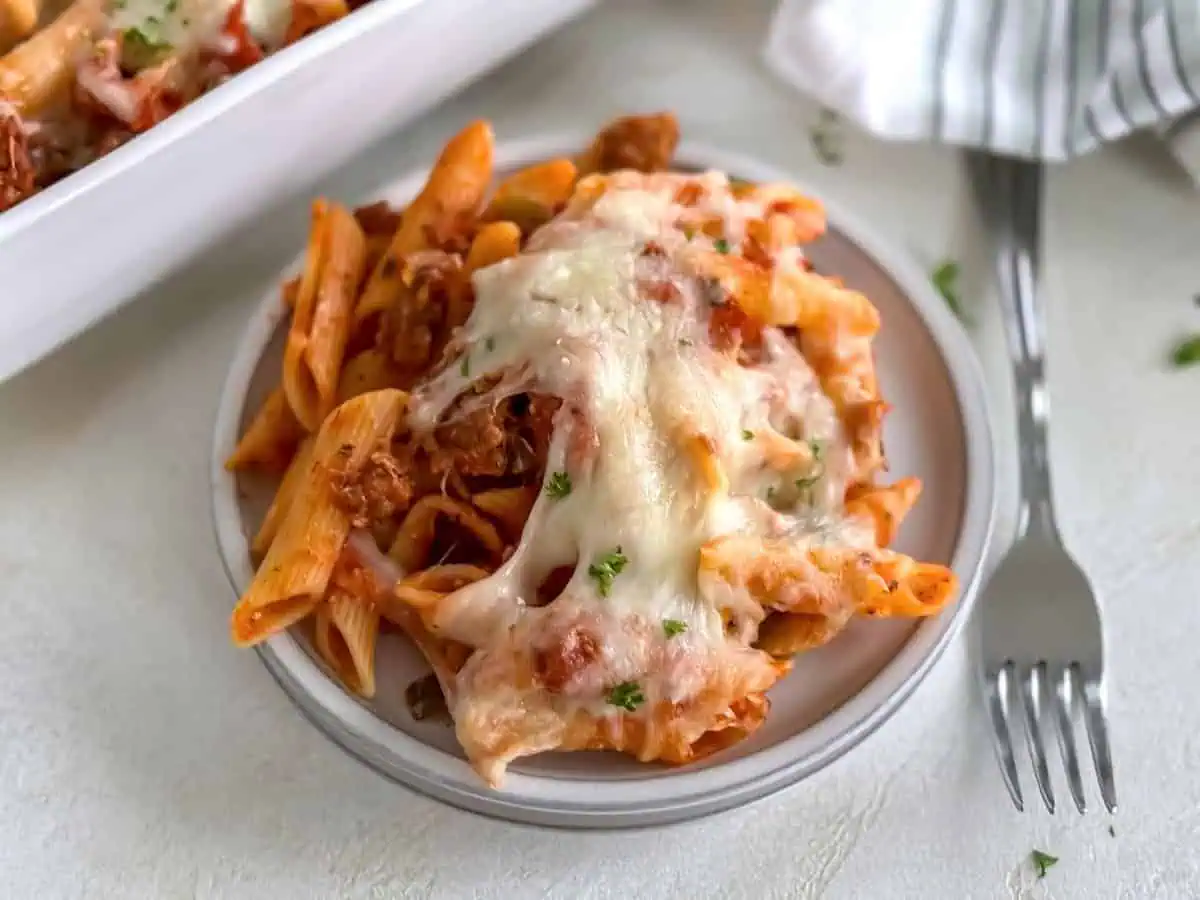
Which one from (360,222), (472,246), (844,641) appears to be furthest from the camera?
(360,222)

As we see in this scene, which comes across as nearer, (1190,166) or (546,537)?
(546,537)

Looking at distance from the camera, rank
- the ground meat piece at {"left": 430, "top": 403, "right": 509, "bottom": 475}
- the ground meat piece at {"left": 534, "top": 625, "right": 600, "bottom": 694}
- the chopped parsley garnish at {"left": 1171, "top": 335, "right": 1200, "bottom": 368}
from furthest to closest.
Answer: the chopped parsley garnish at {"left": 1171, "top": 335, "right": 1200, "bottom": 368} < the ground meat piece at {"left": 430, "top": 403, "right": 509, "bottom": 475} < the ground meat piece at {"left": 534, "top": 625, "right": 600, "bottom": 694}

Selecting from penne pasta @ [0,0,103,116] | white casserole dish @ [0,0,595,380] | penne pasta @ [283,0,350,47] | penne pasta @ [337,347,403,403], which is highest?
penne pasta @ [0,0,103,116]

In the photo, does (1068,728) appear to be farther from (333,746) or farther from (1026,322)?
(333,746)

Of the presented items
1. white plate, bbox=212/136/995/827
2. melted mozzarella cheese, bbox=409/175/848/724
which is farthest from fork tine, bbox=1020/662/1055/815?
melted mozzarella cheese, bbox=409/175/848/724

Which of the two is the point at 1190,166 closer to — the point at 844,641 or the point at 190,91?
the point at 844,641

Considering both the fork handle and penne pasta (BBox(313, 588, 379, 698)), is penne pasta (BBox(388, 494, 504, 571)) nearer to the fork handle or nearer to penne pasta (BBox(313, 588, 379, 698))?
penne pasta (BBox(313, 588, 379, 698))

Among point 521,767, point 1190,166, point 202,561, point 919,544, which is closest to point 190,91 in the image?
point 202,561
